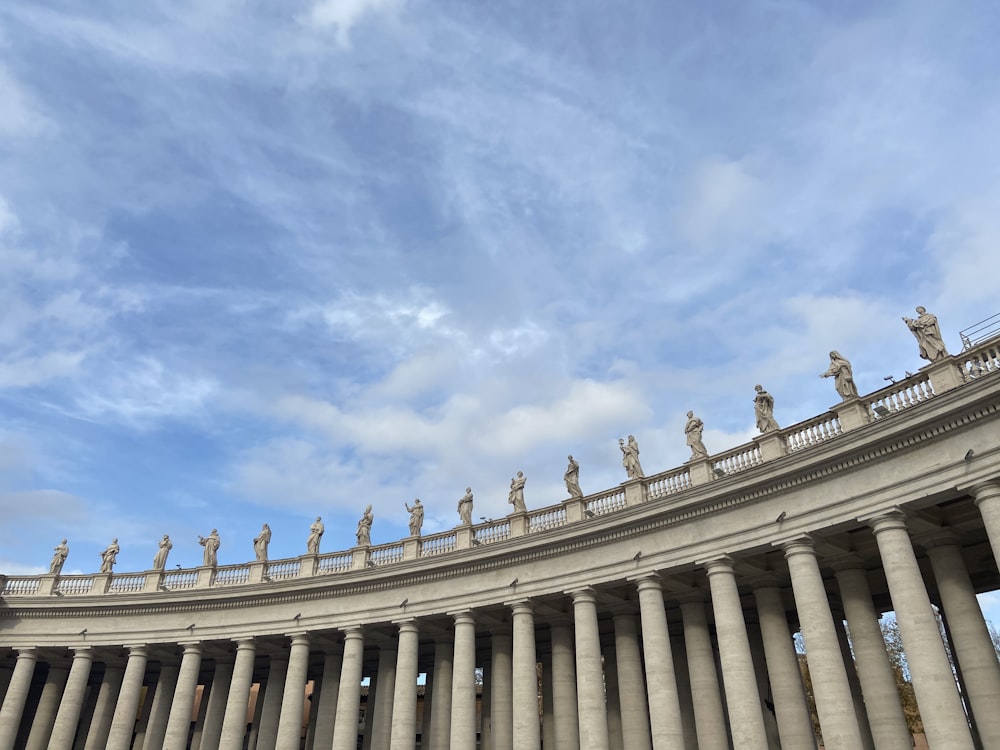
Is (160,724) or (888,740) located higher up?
(160,724)

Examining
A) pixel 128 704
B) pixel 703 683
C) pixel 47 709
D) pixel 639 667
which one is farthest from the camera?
pixel 47 709

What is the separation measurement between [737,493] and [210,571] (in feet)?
125

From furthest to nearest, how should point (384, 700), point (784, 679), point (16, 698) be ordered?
point (16, 698) → point (384, 700) → point (784, 679)

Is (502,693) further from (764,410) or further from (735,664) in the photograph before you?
(764,410)

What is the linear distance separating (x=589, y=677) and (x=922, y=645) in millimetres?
15517

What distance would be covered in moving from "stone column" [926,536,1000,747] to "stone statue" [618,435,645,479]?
14.3m

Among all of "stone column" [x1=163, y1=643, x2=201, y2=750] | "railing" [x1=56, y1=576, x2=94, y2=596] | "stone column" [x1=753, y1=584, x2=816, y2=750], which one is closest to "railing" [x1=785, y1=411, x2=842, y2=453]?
"stone column" [x1=753, y1=584, x2=816, y2=750]

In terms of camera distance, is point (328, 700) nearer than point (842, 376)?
No

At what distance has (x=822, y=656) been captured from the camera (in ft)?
97.8

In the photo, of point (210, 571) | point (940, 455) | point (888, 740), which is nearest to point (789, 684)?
point (888, 740)

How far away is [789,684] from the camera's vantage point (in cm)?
3412

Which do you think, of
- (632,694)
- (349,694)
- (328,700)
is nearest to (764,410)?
(632,694)

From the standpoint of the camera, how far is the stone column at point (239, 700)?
46688mm

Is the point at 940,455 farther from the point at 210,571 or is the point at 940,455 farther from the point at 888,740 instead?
the point at 210,571
